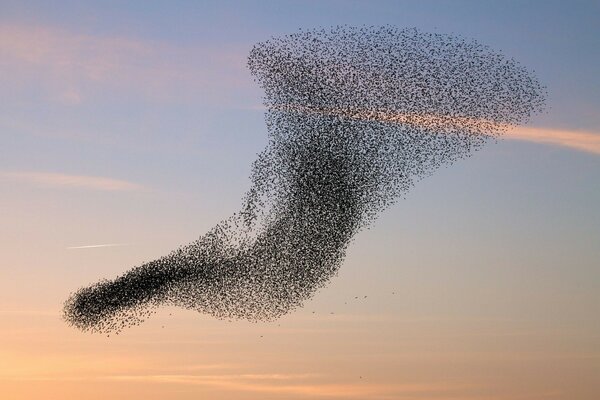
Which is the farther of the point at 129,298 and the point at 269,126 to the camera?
the point at 129,298

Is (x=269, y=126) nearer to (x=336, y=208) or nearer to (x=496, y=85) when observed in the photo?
(x=336, y=208)

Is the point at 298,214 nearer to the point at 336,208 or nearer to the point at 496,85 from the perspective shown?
the point at 336,208

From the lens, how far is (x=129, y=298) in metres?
35.1

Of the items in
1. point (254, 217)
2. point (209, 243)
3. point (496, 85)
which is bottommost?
point (209, 243)

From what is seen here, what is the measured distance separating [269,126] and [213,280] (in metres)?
7.63

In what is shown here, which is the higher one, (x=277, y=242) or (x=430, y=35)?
(x=430, y=35)

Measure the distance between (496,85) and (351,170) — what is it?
7.38 metres

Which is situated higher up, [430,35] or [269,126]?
[430,35]

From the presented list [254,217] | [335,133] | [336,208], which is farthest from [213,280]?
[335,133]

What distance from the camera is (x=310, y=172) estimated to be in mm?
34281

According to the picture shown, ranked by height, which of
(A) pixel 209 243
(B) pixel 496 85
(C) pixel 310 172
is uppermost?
(B) pixel 496 85

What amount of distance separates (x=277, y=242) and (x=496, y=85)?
39.1 ft

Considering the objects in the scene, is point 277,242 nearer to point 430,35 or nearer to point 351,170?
point 351,170

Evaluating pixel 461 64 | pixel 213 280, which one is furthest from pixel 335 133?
pixel 213 280
